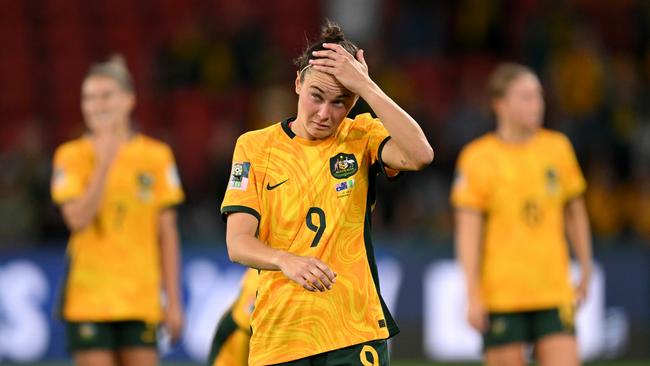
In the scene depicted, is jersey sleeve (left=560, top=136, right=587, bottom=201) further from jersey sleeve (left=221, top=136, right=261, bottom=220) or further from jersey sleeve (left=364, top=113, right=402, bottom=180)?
jersey sleeve (left=221, top=136, right=261, bottom=220)

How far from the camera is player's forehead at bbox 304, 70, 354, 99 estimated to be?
185 inches

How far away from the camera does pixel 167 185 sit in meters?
7.47

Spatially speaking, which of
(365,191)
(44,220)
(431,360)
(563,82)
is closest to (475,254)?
(365,191)

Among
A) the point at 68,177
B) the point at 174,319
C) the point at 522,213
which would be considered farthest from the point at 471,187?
the point at 68,177

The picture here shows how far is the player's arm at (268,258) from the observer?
442 centimetres

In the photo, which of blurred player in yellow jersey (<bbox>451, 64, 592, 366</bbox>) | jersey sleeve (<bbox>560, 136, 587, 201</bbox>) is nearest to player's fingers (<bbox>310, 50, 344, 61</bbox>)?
blurred player in yellow jersey (<bbox>451, 64, 592, 366</bbox>)

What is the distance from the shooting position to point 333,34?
15.7 feet

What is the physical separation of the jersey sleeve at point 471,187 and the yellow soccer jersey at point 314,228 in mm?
2709

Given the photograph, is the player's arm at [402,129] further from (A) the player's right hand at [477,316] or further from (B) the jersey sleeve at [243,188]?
(A) the player's right hand at [477,316]

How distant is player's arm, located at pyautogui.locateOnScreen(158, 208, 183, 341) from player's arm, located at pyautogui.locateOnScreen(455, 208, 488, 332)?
5.61 ft

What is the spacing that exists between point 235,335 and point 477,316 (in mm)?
1882

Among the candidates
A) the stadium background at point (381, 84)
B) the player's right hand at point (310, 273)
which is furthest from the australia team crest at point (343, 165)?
the stadium background at point (381, 84)

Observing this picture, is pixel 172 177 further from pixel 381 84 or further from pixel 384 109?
pixel 381 84

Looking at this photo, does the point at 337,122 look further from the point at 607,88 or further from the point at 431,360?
the point at 607,88
